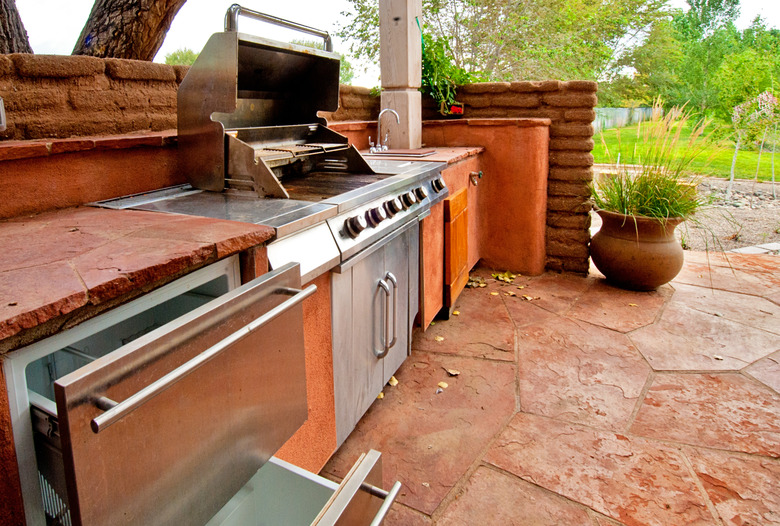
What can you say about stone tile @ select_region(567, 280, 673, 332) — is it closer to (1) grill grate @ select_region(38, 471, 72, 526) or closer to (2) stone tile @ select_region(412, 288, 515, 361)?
(2) stone tile @ select_region(412, 288, 515, 361)

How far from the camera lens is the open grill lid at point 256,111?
1833mm

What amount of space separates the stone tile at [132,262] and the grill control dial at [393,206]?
1.06m

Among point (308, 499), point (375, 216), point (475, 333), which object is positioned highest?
point (375, 216)

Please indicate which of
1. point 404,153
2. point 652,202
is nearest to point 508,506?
point 404,153

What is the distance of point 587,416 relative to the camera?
92.3 inches

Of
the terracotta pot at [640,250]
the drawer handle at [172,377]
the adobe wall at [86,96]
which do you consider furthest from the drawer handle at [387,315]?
the terracotta pot at [640,250]

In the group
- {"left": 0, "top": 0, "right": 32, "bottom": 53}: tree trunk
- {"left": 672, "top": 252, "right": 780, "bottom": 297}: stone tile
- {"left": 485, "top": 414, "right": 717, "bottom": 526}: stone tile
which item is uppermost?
{"left": 0, "top": 0, "right": 32, "bottom": 53}: tree trunk

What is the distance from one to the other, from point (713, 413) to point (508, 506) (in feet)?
3.95

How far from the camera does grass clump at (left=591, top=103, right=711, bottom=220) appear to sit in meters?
3.60

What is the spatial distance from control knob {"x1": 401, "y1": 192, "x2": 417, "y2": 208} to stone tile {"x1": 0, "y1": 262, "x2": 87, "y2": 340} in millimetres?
1535

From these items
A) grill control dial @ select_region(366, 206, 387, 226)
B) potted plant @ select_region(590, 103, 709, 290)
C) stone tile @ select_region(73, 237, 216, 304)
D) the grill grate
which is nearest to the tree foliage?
potted plant @ select_region(590, 103, 709, 290)

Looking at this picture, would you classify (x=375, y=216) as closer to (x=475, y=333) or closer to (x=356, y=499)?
(x=356, y=499)

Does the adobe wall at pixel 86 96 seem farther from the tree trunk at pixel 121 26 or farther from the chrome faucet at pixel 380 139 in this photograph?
the tree trunk at pixel 121 26

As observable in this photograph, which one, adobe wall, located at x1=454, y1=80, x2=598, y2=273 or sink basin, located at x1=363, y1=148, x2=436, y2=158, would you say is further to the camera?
adobe wall, located at x1=454, y1=80, x2=598, y2=273
